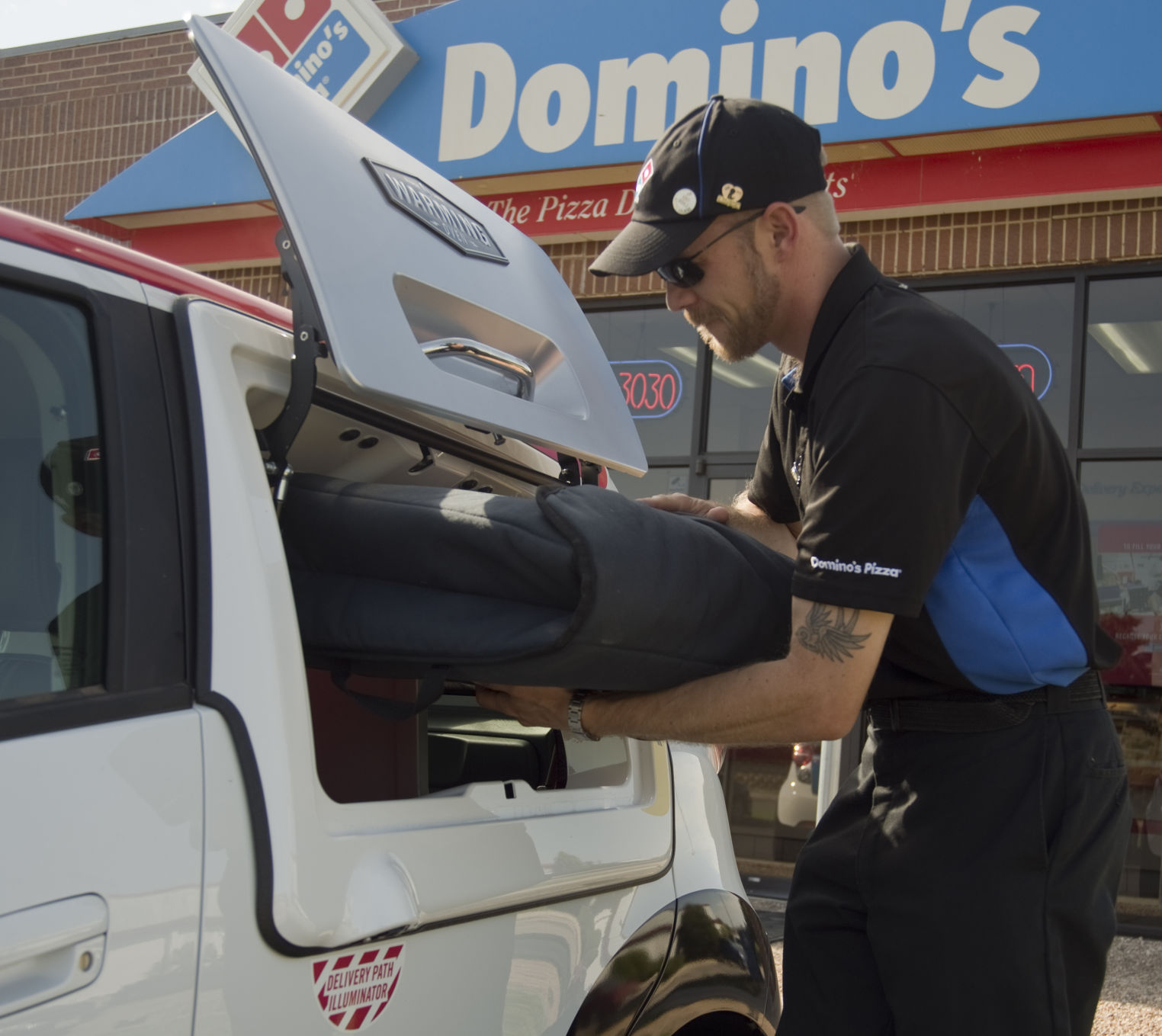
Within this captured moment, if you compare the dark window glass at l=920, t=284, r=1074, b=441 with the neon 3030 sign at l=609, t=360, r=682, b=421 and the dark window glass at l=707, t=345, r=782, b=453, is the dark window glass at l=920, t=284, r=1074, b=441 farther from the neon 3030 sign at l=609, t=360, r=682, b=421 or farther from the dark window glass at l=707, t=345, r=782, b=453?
the neon 3030 sign at l=609, t=360, r=682, b=421

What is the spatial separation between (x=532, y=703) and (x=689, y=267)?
77cm

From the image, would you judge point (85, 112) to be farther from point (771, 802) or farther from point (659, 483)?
point (771, 802)

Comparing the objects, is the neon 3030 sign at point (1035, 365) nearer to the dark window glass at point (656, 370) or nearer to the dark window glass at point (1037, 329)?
the dark window glass at point (1037, 329)

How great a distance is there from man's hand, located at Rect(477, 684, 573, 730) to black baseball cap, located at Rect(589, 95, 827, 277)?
702 millimetres

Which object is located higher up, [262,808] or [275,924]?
[262,808]

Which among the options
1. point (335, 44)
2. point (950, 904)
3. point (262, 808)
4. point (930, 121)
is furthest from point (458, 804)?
point (335, 44)

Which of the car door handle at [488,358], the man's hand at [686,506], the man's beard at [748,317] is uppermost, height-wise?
the man's beard at [748,317]

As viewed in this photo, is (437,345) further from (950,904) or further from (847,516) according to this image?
(950,904)

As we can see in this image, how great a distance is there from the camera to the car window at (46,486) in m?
1.28

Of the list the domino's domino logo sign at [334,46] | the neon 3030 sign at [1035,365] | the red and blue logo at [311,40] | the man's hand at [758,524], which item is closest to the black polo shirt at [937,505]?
the man's hand at [758,524]

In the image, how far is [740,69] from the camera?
645cm

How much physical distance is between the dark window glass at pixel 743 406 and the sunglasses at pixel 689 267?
4.89m

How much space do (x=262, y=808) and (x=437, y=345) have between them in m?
0.72

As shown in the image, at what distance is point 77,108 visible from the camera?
8.81 meters
